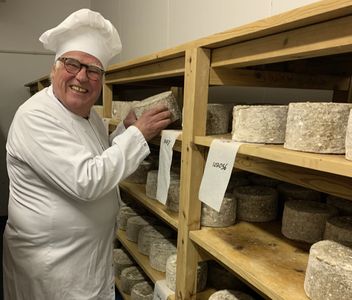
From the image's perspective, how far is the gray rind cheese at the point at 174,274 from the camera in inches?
51.8

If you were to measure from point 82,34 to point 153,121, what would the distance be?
498 mm

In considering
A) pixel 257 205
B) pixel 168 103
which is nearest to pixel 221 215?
pixel 257 205

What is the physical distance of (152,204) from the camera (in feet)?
5.11

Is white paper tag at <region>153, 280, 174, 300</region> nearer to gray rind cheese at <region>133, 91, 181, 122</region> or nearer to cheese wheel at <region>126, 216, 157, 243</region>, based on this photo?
cheese wheel at <region>126, 216, 157, 243</region>

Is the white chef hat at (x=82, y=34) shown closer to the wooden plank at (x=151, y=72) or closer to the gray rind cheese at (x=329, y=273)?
the wooden plank at (x=151, y=72)

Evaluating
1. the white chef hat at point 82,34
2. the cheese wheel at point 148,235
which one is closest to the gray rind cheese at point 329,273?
the cheese wheel at point 148,235

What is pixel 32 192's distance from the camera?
144 cm

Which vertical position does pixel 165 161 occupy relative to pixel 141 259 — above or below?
above

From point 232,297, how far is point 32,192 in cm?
88

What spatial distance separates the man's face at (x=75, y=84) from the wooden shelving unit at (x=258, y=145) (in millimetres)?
227

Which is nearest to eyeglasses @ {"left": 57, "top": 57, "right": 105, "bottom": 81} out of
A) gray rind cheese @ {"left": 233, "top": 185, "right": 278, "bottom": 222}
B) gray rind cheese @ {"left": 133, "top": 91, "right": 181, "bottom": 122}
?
gray rind cheese @ {"left": 133, "top": 91, "right": 181, "bottom": 122}

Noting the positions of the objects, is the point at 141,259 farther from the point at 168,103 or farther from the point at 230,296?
the point at 168,103

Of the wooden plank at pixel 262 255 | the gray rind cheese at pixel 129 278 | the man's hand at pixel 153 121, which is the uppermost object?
the man's hand at pixel 153 121

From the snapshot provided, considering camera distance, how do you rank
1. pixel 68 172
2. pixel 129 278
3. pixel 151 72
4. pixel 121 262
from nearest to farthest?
1. pixel 68 172
2. pixel 151 72
3. pixel 129 278
4. pixel 121 262
